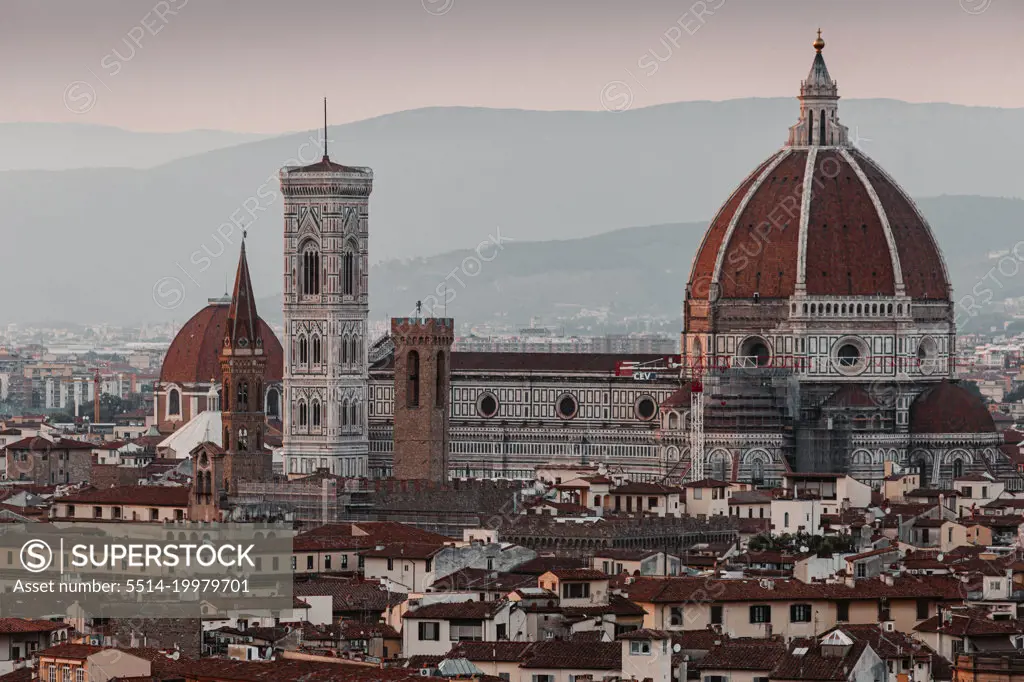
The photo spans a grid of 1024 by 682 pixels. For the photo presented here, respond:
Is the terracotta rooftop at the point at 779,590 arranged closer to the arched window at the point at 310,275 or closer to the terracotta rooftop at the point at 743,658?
the terracotta rooftop at the point at 743,658

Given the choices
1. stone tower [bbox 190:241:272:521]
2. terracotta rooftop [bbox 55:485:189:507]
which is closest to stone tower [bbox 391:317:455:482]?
stone tower [bbox 190:241:272:521]

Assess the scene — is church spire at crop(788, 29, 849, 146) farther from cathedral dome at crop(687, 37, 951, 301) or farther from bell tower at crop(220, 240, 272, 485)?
bell tower at crop(220, 240, 272, 485)

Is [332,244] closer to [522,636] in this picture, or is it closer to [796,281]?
[796,281]

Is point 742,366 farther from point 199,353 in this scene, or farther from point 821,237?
point 199,353

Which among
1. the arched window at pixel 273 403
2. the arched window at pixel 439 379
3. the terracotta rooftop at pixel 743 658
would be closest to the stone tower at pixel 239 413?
the arched window at pixel 439 379

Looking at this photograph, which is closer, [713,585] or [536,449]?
[713,585]

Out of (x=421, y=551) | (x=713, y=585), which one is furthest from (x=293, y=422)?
(x=713, y=585)

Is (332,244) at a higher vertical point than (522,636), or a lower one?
higher
